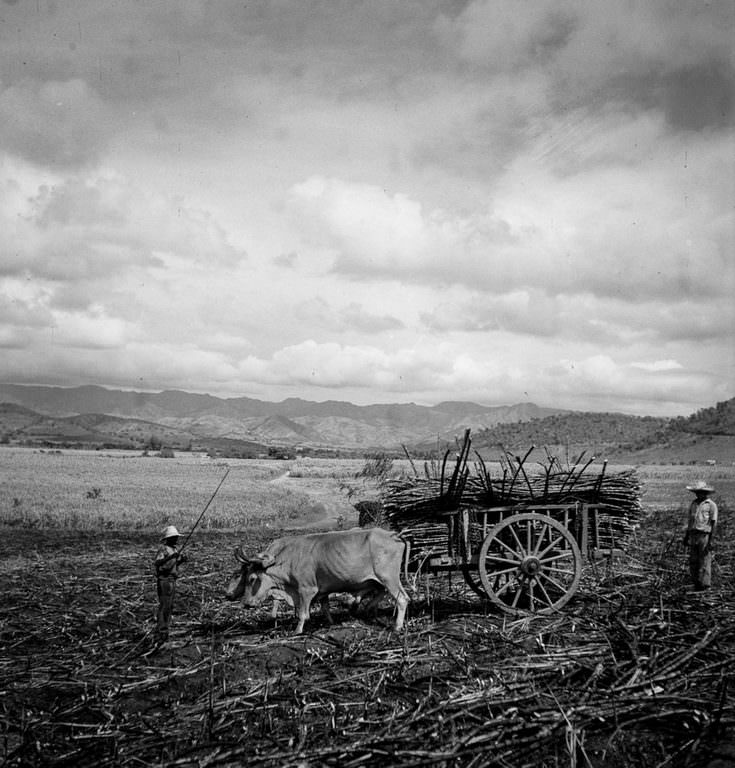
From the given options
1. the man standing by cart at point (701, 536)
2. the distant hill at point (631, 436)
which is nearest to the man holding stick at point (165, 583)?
the man standing by cart at point (701, 536)

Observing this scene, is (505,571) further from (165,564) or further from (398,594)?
(165,564)

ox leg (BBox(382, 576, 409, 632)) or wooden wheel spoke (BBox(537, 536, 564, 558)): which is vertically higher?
wooden wheel spoke (BBox(537, 536, 564, 558))

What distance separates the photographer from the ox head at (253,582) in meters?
9.65

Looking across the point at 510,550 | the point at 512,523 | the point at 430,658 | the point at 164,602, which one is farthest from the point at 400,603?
the point at 164,602

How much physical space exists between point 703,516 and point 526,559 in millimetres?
3859

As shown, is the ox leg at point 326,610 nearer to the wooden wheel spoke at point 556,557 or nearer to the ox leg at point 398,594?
A: the ox leg at point 398,594

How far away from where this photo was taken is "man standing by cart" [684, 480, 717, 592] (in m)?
11.1

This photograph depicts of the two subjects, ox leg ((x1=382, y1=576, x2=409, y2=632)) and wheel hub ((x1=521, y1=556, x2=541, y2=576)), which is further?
wheel hub ((x1=521, y1=556, x2=541, y2=576))

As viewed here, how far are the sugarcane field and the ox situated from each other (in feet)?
1.33

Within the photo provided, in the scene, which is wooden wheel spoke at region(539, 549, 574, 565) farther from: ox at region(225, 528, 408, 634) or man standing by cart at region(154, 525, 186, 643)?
man standing by cart at region(154, 525, 186, 643)

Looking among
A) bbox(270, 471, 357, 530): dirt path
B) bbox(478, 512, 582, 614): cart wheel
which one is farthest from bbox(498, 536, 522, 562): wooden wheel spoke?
bbox(270, 471, 357, 530): dirt path

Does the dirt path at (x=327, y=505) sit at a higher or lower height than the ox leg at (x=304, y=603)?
lower

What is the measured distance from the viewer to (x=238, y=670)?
7953mm

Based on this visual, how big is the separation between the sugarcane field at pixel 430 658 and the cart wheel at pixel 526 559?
0.14 feet
